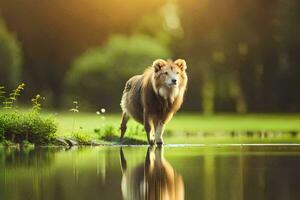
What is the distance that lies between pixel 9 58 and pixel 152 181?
187 inches

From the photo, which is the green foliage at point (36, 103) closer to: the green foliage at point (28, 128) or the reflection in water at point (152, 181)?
the green foliage at point (28, 128)

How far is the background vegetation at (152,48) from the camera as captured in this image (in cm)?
884

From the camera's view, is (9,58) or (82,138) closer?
(82,138)

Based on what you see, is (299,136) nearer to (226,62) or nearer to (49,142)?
(226,62)

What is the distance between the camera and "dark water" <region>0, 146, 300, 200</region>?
4160 mm

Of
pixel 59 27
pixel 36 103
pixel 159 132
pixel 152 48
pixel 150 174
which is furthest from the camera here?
pixel 59 27

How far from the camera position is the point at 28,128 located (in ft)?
26.2

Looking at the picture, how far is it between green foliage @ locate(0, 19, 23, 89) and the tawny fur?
1745 mm

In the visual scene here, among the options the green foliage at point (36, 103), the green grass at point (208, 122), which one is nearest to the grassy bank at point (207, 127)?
the green grass at point (208, 122)

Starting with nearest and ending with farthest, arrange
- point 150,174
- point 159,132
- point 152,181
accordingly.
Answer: point 152,181 → point 150,174 → point 159,132

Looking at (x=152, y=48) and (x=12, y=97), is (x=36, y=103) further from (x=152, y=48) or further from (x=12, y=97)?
(x=152, y=48)

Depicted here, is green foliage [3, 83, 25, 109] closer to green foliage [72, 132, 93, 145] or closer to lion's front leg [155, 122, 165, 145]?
green foliage [72, 132, 93, 145]

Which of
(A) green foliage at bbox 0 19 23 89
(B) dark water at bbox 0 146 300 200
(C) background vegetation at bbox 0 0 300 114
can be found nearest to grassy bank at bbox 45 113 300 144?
(C) background vegetation at bbox 0 0 300 114

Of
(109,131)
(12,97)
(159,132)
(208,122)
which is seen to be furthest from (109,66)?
(159,132)
